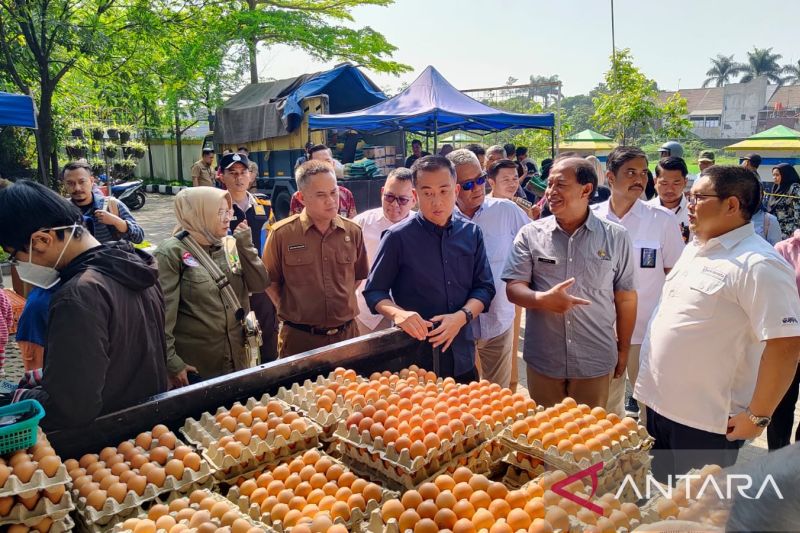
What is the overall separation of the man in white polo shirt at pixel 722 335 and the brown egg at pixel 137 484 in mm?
2283

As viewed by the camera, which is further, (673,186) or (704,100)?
(704,100)

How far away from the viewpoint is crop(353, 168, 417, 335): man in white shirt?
4.32 m

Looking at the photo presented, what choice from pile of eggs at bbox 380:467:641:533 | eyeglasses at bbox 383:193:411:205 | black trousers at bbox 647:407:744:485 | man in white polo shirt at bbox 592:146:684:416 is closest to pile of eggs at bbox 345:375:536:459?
pile of eggs at bbox 380:467:641:533

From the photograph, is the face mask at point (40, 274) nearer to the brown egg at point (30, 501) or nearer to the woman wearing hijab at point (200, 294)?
the woman wearing hijab at point (200, 294)

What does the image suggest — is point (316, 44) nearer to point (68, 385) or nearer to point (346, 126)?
point (346, 126)

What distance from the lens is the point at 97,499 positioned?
1790 mm

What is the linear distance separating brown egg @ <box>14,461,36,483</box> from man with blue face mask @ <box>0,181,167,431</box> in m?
0.30

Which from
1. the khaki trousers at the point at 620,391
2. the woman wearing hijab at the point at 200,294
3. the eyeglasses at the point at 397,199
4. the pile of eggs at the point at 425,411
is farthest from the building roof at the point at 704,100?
the pile of eggs at the point at 425,411

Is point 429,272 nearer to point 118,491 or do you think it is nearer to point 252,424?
point 252,424

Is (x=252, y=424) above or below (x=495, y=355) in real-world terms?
above

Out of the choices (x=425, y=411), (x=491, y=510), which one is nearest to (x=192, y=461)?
(x=425, y=411)

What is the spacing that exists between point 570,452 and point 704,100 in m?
87.1

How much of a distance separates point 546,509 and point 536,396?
5.48ft

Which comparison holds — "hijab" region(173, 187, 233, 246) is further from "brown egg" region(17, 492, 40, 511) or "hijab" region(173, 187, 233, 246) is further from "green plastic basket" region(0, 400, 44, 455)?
"brown egg" region(17, 492, 40, 511)
